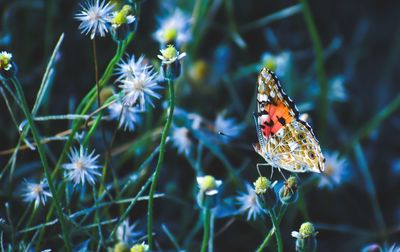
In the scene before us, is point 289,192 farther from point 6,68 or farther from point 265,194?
point 6,68

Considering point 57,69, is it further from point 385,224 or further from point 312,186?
point 385,224

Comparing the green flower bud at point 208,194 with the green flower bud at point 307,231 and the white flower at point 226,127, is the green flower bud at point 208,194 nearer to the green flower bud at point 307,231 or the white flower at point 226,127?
the green flower bud at point 307,231

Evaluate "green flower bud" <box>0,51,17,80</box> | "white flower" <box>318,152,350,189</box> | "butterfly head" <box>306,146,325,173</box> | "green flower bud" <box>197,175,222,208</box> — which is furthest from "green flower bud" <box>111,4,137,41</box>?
"white flower" <box>318,152,350,189</box>

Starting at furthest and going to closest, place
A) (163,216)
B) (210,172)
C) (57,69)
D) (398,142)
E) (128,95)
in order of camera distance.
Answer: (398,142)
(57,69)
(210,172)
(163,216)
(128,95)

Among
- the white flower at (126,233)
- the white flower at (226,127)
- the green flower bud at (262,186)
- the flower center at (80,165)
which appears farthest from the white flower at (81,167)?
the white flower at (226,127)

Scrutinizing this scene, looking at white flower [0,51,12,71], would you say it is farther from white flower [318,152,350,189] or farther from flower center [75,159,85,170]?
white flower [318,152,350,189]

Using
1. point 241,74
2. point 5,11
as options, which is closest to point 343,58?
point 241,74

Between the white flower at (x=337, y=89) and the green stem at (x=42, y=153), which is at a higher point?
the white flower at (x=337, y=89)

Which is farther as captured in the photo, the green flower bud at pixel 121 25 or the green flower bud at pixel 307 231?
the green flower bud at pixel 121 25
